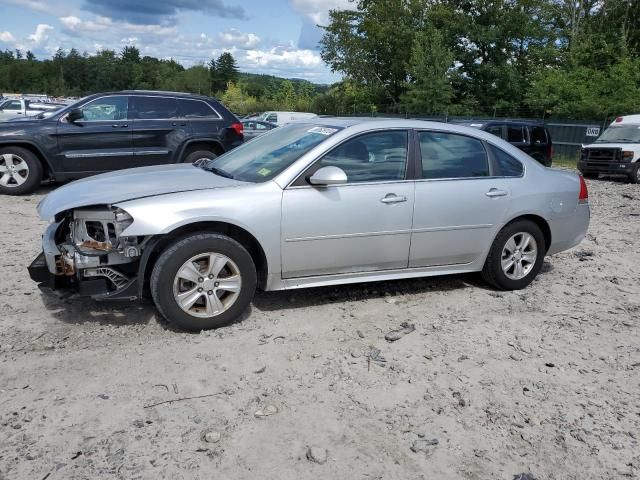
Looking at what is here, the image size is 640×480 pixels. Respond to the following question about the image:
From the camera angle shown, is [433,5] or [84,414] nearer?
[84,414]

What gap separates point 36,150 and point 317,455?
27.7 feet

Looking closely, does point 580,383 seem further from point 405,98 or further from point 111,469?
point 405,98

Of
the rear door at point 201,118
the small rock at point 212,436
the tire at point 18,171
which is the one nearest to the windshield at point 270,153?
the small rock at point 212,436

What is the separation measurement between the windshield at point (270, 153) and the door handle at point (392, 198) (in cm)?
69

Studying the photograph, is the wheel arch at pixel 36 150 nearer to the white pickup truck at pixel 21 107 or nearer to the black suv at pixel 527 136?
the black suv at pixel 527 136

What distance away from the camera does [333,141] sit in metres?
4.58

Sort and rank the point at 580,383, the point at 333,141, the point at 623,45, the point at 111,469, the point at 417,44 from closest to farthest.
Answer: the point at 111,469, the point at 580,383, the point at 333,141, the point at 623,45, the point at 417,44

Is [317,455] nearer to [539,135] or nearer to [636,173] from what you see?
[636,173]

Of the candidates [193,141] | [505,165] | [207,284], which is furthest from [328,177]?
[193,141]

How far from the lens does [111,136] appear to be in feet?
31.6

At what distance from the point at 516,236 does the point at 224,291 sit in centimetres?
284

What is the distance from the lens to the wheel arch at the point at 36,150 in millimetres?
9219

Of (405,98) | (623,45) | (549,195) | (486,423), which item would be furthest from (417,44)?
(486,423)

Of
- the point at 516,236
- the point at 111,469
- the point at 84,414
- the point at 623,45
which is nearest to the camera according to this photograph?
the point at 111,469
